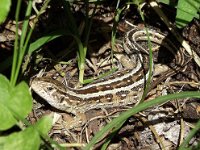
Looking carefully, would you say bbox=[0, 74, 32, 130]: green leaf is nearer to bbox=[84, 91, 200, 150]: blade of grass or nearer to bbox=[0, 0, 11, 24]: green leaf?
bbox=[0, 0, 11, 24]: green leaf

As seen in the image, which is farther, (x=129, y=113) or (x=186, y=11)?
(x=186, y=11)

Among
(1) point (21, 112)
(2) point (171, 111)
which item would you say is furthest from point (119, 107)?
(1) point (21, 112)

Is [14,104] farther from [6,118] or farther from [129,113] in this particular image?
[129,113]

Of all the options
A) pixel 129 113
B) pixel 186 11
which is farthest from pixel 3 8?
pixel 186 11

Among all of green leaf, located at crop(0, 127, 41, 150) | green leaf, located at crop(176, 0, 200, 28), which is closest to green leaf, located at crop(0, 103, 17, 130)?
green leaf, located at crop(0, 127, 41, 150)

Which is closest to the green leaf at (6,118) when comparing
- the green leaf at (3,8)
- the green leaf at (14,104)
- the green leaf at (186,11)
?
the green leaf at (14,104)
